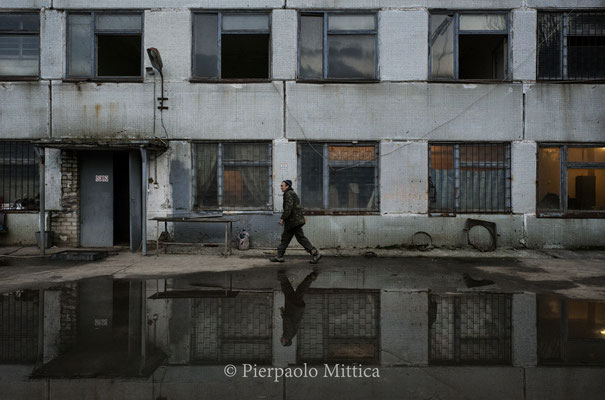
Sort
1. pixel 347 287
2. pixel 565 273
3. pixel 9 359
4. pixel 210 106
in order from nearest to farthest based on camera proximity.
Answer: pixel 9 359
pixel 347 287
pixel 565 273
pixel 210 106

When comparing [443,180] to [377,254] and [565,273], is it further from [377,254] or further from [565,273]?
[565,273]

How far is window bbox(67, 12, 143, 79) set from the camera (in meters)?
11.0

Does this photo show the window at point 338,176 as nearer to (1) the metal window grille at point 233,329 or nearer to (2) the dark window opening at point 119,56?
(1) the metal window grille at point 233,329

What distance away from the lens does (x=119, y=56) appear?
11.3 m

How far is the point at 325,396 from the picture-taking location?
11.0 feet

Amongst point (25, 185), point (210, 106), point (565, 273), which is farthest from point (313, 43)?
point (25, 185)

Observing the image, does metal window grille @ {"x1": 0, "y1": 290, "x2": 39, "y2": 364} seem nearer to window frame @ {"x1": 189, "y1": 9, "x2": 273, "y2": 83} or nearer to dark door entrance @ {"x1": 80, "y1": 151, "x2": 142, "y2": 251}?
dark door entrance @ {"x1": 80, "y1": 151, "x2": 142, "y2": 251}

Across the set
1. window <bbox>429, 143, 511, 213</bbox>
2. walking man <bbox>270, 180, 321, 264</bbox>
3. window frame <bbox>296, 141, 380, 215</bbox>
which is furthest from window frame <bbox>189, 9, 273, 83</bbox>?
window <bbox>429, 143, 511, 213</bbox>

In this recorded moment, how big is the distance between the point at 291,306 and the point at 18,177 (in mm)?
9679

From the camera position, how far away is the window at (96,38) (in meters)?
11.0

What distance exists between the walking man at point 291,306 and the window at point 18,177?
Answer: 7.98 m

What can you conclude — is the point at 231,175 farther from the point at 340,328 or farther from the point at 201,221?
the point at 340,328

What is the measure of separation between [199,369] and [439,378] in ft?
7.45

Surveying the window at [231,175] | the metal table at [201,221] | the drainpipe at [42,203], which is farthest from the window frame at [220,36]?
the drainpipe at [42,203]
